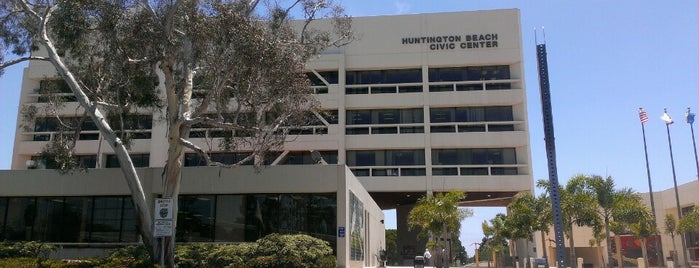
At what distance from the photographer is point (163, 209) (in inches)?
691

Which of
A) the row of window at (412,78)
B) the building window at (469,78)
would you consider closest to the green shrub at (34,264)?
the row of window at (412,78)

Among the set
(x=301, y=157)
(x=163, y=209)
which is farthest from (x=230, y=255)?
(x=301, y=157)

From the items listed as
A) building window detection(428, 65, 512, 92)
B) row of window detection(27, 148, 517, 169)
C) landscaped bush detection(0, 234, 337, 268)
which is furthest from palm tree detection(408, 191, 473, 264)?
building window detection(428, 65, 512, 92)

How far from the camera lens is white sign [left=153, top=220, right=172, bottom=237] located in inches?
674

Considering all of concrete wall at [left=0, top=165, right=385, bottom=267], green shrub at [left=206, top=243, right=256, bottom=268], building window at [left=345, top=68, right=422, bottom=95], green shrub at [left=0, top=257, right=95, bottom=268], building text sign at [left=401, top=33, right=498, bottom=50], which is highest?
building text sign at [left=401, top=33, right=498, bottom=50]

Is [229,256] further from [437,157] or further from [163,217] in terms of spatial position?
[437,157]

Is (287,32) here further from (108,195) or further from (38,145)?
(38,145)

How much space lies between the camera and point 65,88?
30875 mm

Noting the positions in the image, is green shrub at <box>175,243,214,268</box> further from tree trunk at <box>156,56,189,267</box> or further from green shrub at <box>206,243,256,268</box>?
tree trunk at <box>156,56,189,267</box>

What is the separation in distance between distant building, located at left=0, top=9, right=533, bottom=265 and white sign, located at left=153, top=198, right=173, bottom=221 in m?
33.1

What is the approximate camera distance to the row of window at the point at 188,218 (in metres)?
25.6

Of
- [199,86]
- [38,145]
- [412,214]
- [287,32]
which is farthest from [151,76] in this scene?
[38,145]

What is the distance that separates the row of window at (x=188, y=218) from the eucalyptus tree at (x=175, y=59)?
235cm

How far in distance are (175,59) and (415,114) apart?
32.3 metres
